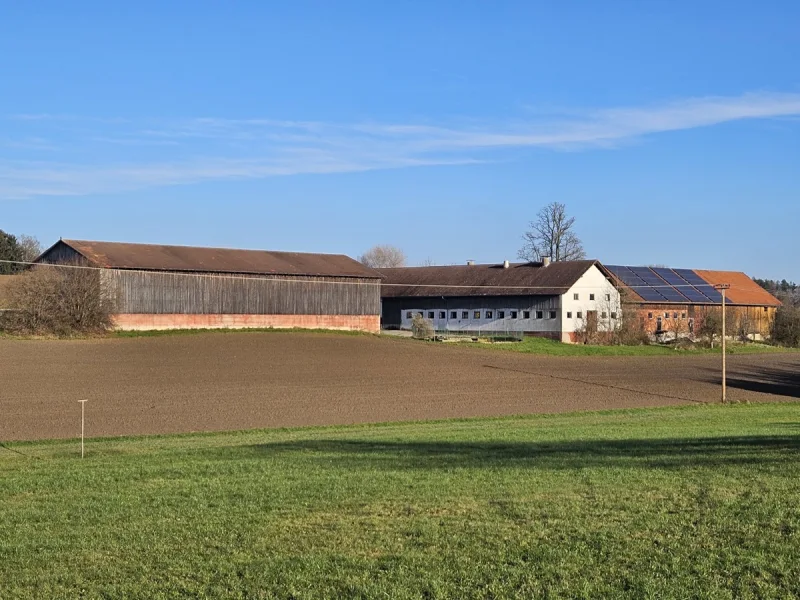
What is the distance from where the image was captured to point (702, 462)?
15758mm

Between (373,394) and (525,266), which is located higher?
(525,266)

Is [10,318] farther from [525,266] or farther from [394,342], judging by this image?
[525,266]

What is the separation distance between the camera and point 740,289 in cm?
10006

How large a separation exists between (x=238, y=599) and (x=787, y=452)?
12372 millimetres

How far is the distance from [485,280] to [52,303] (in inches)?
1630

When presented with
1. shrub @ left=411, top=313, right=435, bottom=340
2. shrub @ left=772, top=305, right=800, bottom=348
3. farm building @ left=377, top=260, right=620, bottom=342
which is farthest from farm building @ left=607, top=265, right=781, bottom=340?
shrub @ left=411, top=313, right=435, bottom=340

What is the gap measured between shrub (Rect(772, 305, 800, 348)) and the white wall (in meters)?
18.5

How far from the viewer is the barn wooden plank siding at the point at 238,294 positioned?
208 feet

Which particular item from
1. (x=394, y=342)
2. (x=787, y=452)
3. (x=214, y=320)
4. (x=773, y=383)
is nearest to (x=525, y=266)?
(x=394, y=342)

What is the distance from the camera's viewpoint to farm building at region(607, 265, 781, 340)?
85.2 metres

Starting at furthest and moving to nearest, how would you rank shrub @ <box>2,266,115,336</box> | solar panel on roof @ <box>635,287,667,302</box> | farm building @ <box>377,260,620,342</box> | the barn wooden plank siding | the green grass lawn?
solar panel on roof @ <box>635,287,667,302</box> → farm building @ <box>377,260,620,342</box> → the barn wooden plank siding → shrub @ <box>2,266,115,336</box> → the green grass lawn

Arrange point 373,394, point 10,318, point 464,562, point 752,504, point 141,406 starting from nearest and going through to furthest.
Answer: point 464,562 → point 752,504 → point 141,406 → point 373,394 → point 10,318

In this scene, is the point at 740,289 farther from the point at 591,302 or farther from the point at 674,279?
the point at 591,302

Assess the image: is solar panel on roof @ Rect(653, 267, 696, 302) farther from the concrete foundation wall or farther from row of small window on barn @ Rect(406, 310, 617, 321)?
the concrete foundation wall
